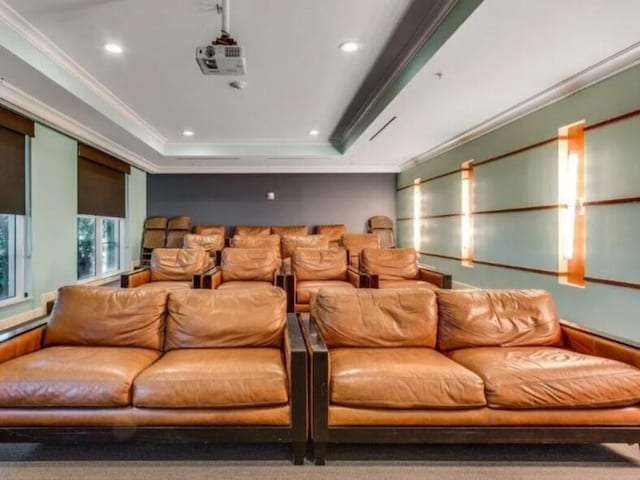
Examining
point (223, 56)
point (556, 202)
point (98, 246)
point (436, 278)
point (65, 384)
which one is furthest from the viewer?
point (98, 246)

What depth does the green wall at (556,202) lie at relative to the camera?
3.09 meters

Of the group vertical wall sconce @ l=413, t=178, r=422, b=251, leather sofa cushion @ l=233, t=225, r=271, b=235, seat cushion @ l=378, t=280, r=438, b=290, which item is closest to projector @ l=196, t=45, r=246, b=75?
seat cushion @ l=378, t=280, r=438, b=290

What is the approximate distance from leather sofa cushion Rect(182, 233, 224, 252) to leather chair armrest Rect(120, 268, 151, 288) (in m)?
1.71

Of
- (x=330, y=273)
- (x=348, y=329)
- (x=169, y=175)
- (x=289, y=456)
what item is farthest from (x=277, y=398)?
(x=169, y=175)

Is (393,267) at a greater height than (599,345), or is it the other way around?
(393,267)

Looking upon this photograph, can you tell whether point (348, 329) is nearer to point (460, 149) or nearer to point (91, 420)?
point (91, 420)

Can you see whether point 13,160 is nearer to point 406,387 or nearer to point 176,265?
point 176,265

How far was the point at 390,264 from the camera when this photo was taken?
15.2 ft

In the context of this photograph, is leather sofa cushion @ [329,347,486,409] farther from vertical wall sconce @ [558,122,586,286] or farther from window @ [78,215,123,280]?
window @ [78,215,123,280]

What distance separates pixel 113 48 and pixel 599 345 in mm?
4284

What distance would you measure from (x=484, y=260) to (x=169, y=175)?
6.61 meters

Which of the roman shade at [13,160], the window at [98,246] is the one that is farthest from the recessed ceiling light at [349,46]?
the window at [98,246]

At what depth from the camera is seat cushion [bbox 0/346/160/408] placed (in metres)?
1.79

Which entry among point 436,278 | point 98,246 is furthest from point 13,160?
point 436,278
